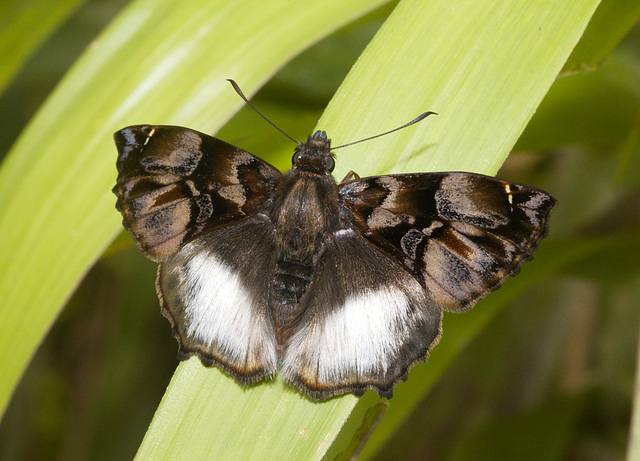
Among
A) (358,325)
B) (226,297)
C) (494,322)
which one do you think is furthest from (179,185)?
(494,322)

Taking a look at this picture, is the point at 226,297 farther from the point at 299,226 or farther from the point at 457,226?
the point at 457,226

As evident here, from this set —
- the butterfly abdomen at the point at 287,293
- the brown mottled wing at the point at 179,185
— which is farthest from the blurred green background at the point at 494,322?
the butterfly abdomen at the point at 287,293

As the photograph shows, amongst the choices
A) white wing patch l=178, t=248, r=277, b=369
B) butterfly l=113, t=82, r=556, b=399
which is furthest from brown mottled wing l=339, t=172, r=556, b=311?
white wing patch l=178, t=248, r=277, b=369

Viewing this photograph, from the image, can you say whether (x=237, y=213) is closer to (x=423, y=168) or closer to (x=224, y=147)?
(x=224, y=147)

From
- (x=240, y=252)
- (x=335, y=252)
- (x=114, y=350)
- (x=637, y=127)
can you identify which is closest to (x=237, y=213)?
(x=240, y=252)

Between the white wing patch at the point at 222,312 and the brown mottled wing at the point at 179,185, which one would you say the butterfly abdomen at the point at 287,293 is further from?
the brown mottled wing at the point at 179,185

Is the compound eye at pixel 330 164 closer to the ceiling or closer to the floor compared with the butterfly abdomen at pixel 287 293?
closer to the ceiling

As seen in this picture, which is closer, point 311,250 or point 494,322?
point 311,250

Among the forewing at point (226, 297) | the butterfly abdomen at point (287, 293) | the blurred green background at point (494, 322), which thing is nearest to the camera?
the forewing at point (226, 297)
